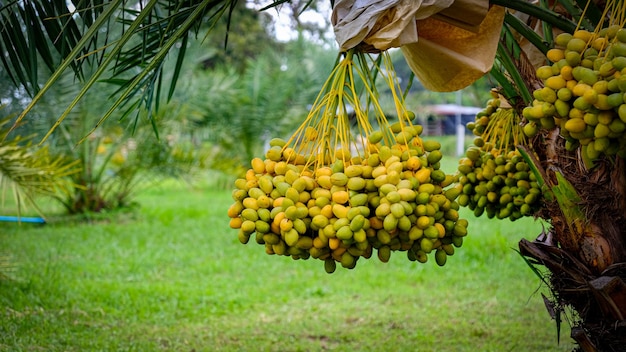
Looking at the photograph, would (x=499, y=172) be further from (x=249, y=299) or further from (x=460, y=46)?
(x=249, y=299)

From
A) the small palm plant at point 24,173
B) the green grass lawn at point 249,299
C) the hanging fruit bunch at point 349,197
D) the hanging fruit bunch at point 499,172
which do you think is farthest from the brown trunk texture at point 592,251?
the small palm plant at point 24,173

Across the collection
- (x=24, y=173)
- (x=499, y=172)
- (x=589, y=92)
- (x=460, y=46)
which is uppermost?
(x=460, y=46)

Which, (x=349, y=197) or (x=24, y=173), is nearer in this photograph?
(x=349, y=197)

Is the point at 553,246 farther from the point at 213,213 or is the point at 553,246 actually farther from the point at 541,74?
the point at 213,213

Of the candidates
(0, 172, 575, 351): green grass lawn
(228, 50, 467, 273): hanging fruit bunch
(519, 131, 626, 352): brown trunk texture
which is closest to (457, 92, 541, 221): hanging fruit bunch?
(519, 131, 626, 352): brown trunk texture

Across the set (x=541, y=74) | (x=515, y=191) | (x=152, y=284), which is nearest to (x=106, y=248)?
(x=152, y=284)

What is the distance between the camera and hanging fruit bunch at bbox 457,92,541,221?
2.59 m

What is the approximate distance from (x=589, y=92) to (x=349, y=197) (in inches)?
23.5

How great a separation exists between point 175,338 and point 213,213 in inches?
231

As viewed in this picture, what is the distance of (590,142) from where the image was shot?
1.68 metres

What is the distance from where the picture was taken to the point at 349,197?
1.69m

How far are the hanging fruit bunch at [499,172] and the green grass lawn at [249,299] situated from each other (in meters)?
1.78

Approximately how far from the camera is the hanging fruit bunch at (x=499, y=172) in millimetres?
2592

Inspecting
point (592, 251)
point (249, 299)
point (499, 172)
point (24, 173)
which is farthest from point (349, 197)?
point (249, 299)
